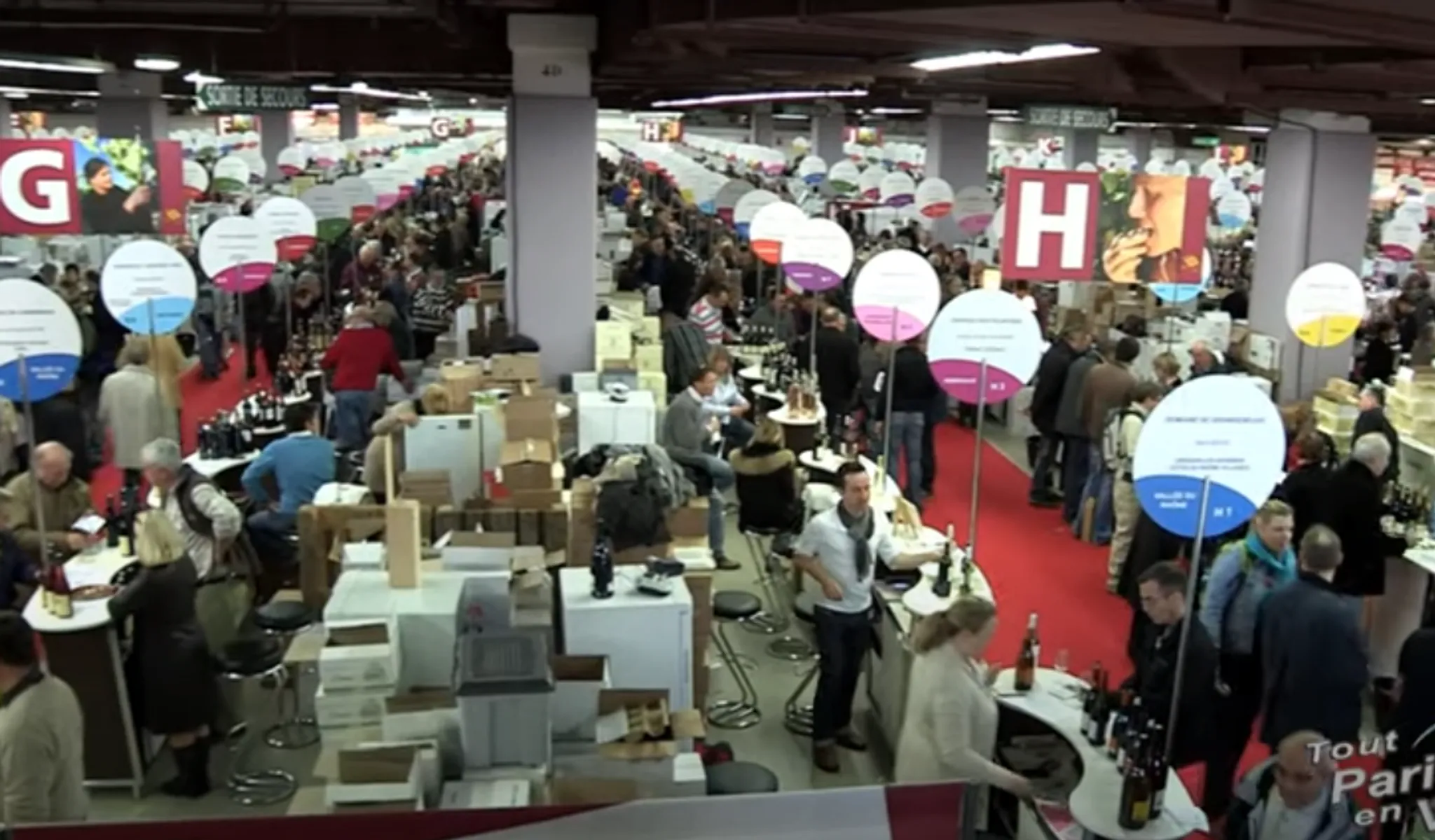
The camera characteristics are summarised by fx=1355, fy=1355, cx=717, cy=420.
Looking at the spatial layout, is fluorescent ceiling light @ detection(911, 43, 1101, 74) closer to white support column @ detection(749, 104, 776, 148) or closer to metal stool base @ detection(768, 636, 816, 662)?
metal stool base @ detection(768, 636, 816, 662)

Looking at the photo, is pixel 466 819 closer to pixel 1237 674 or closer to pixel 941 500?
pixel 1237 674

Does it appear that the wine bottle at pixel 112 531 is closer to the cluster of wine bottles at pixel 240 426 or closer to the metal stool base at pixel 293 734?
the metal stool base at pixel 293 734

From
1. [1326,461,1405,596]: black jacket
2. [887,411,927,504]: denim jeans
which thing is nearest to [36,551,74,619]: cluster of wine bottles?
[887,411,927,504]: denim jeans

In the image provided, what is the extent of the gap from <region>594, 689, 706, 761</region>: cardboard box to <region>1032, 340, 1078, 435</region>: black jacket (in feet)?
19.4

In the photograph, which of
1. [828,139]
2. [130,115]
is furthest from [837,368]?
[828,139]

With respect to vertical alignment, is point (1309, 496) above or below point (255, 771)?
above

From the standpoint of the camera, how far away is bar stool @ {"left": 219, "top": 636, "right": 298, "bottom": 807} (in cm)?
615

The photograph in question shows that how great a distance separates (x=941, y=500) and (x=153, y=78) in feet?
39.9

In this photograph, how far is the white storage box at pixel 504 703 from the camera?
4.43 meters

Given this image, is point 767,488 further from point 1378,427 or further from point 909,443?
point 1378,427

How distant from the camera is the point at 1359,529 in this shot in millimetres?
7203

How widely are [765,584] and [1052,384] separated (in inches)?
115

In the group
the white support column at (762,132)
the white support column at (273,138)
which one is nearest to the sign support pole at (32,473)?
the white support column at (273,138)

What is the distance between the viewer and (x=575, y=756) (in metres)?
4.83
